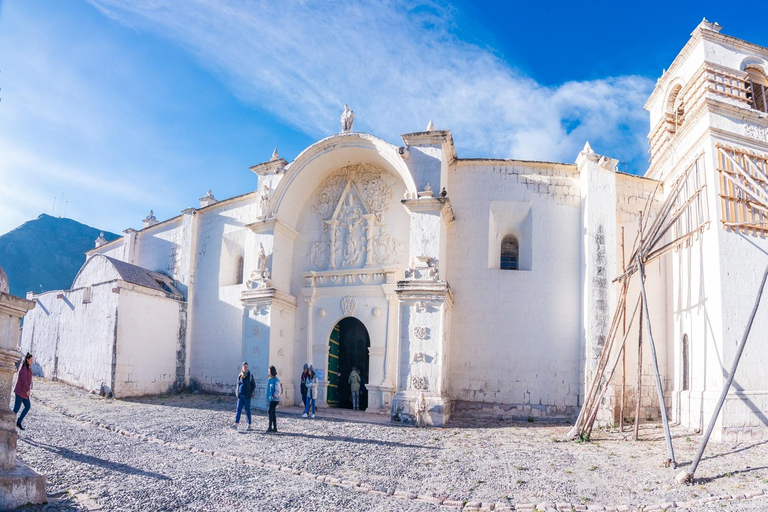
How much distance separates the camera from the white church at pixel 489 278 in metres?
12.9

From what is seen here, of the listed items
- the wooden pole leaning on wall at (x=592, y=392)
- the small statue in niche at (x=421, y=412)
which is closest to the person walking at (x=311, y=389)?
the small statue in niche at (x=421, y=412)

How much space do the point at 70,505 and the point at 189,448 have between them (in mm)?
3785

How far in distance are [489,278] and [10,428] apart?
11.9 meters

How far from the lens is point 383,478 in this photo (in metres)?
8.18

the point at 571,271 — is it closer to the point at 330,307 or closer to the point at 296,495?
the point at 330,307

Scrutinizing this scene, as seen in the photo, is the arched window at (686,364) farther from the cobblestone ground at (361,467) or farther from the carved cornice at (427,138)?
→ the carved cornice at (427,138)

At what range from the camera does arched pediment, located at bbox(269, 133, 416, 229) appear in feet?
51.5

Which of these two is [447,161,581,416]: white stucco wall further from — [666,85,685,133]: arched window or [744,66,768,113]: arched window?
[744,66,768,113]: arched window

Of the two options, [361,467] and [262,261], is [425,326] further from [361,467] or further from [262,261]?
[262,261]

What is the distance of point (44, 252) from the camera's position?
5075 centimetres

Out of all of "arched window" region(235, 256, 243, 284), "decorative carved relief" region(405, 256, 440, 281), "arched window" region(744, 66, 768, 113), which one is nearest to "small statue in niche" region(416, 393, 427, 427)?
"decorative carved relief" region(405, 256, 440, 281)

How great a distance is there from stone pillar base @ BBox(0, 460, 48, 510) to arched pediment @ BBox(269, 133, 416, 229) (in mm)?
11089

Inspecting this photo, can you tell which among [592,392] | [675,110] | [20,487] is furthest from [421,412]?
[675,110]

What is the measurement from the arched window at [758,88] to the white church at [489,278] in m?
0.04
